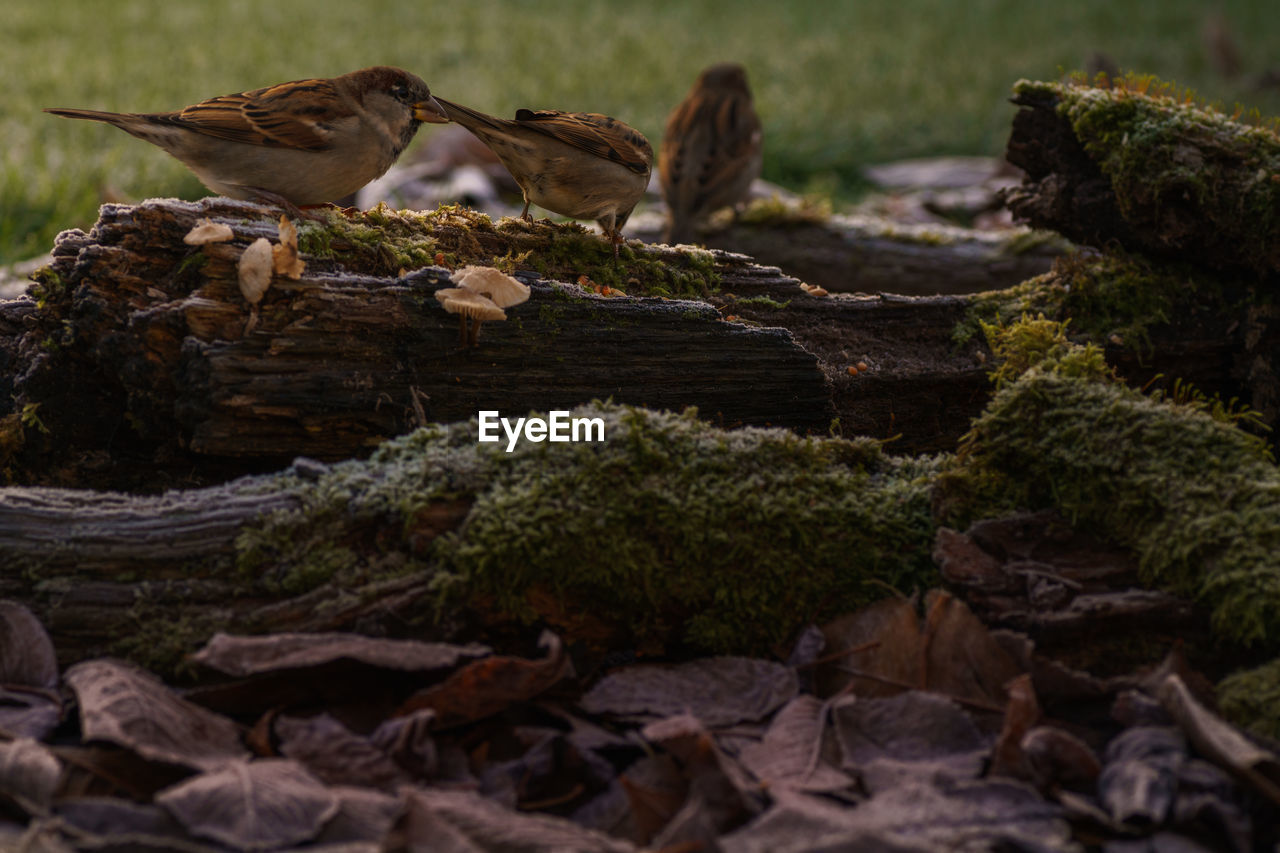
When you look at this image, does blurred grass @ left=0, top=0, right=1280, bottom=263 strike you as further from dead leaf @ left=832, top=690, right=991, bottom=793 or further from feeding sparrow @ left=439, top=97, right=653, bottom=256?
dead leaf @ left=832, top=690, right=991, bottom=793

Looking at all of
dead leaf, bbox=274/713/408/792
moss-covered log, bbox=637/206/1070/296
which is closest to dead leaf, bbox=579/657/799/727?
dead leaf, bbox=274/713/408/792

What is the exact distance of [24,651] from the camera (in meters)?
2.66

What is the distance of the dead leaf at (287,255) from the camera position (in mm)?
3346

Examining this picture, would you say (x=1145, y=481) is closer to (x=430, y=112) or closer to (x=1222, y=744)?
(x=1222, y=744)

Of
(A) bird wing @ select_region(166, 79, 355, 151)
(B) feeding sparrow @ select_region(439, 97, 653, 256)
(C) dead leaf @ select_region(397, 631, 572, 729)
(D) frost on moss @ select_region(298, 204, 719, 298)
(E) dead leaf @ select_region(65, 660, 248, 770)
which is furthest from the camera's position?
(B) feeding sparrow @ select_region(439, 97, 653, 256)

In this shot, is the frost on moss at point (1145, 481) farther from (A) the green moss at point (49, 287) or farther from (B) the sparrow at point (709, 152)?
(B) the sparrow at point (709, 152)

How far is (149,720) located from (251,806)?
0.42 meters

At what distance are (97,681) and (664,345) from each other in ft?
6.99

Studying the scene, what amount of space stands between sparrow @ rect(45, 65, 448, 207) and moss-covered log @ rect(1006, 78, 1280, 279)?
3.10m

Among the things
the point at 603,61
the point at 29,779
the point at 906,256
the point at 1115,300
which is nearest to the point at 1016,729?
the point at 29,779

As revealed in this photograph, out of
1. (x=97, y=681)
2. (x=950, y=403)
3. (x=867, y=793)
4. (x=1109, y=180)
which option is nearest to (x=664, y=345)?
(x=950, y=403)

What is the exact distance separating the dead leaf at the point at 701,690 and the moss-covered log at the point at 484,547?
169 millimetres

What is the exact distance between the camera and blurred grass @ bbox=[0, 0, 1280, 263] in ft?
37.0

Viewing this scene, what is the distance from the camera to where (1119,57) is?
58.5ft
